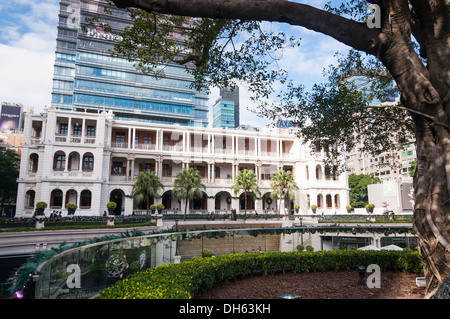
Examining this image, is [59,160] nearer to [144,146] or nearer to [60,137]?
[60,137]

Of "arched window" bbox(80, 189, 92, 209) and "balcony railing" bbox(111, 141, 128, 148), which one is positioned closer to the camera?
"arched window" bbox(80, 189, 92, 209)

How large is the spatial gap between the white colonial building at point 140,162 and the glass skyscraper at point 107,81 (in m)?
22.9

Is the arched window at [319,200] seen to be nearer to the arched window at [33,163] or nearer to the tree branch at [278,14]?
the arched window at [33,163]

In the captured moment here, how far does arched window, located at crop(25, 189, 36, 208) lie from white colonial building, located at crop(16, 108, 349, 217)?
0.40 feet

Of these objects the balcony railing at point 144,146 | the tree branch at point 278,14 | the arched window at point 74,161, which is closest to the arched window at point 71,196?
the arched window at point 74,161

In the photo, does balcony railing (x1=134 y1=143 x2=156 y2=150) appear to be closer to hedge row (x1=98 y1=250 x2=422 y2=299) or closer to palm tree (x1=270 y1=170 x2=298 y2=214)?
palm tree (x1=270 y1=170 x2=298 y2=214)

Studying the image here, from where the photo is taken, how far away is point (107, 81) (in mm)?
64500

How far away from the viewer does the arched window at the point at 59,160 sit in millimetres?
37625

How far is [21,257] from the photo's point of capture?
736 inches

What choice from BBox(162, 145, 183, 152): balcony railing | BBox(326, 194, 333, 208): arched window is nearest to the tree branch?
BBox(162, 145, 183, 152): balcony railing

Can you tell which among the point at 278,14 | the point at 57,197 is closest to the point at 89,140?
the point at 57,197

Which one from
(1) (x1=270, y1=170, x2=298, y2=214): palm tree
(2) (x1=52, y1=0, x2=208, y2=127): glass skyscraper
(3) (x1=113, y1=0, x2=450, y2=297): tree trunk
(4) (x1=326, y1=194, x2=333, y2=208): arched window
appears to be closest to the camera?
(3) (x1=113, y1=0, x2=450, y2=297): tree trunk

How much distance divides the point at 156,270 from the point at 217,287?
2.01 meters

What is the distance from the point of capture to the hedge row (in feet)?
20.2
